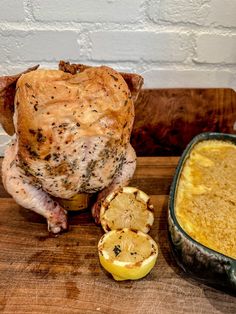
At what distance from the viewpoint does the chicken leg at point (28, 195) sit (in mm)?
931

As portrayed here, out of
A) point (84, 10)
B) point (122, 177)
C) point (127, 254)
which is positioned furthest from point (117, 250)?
point (84, 10)

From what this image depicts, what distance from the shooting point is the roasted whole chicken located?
0.83 meters

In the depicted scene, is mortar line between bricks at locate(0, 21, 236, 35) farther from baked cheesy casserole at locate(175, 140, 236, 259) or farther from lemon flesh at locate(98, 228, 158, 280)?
lemon flesh at locate(98, 228, 158, 280)

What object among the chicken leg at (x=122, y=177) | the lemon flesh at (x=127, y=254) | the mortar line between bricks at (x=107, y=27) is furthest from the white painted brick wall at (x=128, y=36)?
the lemon flesh at (x=127, y=254)

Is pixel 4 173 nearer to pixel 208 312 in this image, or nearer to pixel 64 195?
pixel 64 195

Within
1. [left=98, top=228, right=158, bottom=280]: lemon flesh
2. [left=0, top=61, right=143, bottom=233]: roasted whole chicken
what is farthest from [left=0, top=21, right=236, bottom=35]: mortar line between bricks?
[left=98, top=228, right=158, bottom=280]: lemon flesh

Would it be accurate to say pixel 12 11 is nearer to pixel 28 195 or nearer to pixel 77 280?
pixel 28 195

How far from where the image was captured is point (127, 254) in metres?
0.86

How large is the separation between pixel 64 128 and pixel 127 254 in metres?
0.28

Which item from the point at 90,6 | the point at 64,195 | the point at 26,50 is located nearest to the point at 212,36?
the point at 90,6

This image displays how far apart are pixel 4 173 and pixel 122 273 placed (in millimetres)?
337

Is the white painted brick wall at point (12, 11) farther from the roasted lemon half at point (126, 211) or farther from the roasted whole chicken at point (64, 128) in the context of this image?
the roasted lemon half at point (126, 211)

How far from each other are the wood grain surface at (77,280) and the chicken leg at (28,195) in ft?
0.14

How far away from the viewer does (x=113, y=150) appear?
89 centimetres
